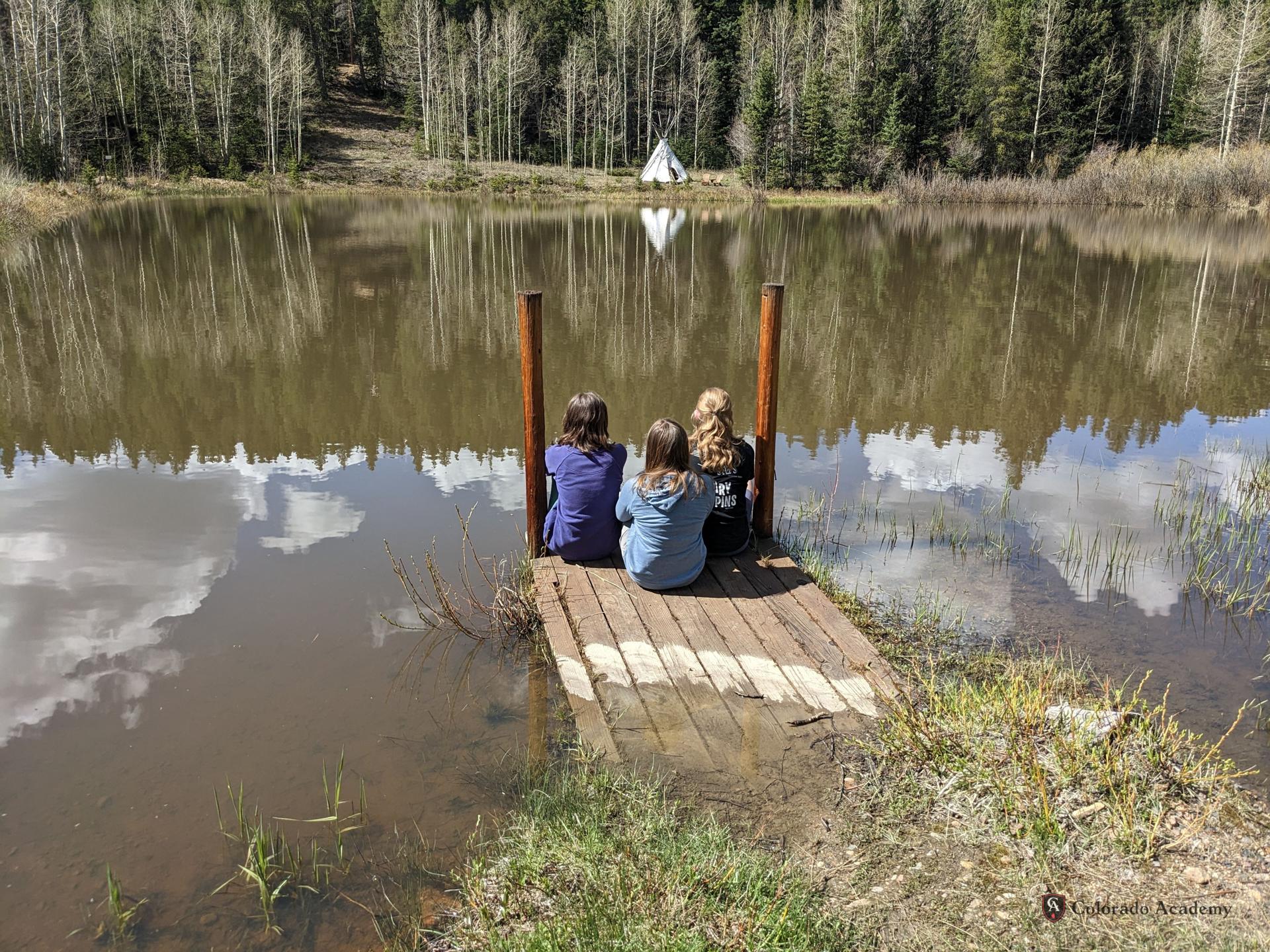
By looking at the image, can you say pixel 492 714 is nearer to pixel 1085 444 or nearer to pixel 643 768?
pixel 643 768

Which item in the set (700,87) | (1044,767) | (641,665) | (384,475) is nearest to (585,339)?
(384,475)

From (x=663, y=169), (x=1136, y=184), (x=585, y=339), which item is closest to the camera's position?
(x=585, y=339)

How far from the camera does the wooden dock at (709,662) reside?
4039 millimetres

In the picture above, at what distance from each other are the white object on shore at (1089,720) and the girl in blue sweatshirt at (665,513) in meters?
2.12

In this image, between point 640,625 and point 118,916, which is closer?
point 118,916

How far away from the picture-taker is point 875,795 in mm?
A: 3617

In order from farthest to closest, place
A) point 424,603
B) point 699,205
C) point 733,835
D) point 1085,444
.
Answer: point 699,205 → point 1085,444 → point 424,603 → point 733,835

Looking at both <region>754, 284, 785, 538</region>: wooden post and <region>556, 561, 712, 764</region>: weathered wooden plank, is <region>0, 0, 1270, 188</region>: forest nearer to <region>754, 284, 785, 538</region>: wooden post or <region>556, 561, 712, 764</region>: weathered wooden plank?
<region>754, 284, 785, 538</region>: wooden post

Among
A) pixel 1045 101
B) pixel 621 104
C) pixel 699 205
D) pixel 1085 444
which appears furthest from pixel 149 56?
pixel 1085 444

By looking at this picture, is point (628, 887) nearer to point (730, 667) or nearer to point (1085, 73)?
point (730, 667)

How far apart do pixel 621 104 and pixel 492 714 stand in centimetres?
6349

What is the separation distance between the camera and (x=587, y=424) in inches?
214

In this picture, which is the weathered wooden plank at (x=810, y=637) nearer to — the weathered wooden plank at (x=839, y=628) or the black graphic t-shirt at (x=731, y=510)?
the weathered wooden plank at (x=839, y=628)

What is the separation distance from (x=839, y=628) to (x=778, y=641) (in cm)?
38
